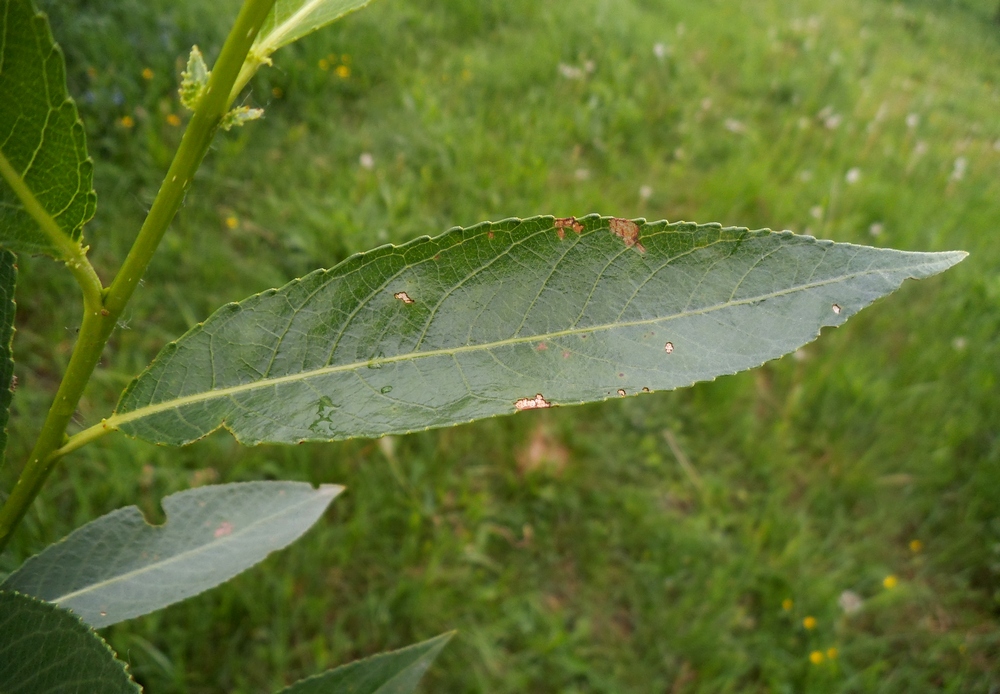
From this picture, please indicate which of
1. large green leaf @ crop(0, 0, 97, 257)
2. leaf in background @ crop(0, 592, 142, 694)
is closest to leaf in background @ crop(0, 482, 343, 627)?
leaf in background @ crop(0, 592, 142, 694)

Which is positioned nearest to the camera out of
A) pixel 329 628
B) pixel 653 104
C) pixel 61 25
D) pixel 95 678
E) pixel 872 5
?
pixel 95 678

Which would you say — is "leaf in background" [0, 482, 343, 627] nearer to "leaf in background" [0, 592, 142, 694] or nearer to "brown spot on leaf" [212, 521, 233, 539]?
"brown spot on leaf" [212, 521, 233, 539]

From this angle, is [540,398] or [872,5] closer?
[540,398]

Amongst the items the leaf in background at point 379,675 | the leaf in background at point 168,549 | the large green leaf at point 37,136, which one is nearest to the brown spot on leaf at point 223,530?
the leaf in background at point 168,549

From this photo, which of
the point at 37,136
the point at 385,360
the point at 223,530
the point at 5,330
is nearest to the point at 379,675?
the point at 223,530

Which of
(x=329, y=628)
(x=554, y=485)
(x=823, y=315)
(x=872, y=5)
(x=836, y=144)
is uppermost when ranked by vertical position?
(x=872, y=5)

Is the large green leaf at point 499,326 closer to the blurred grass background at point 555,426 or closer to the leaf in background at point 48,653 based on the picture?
the leaf in background at point 48,653

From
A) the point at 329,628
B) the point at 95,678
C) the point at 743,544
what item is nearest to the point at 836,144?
the point at 743,544

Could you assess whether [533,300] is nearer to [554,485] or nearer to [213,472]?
[213,472]
